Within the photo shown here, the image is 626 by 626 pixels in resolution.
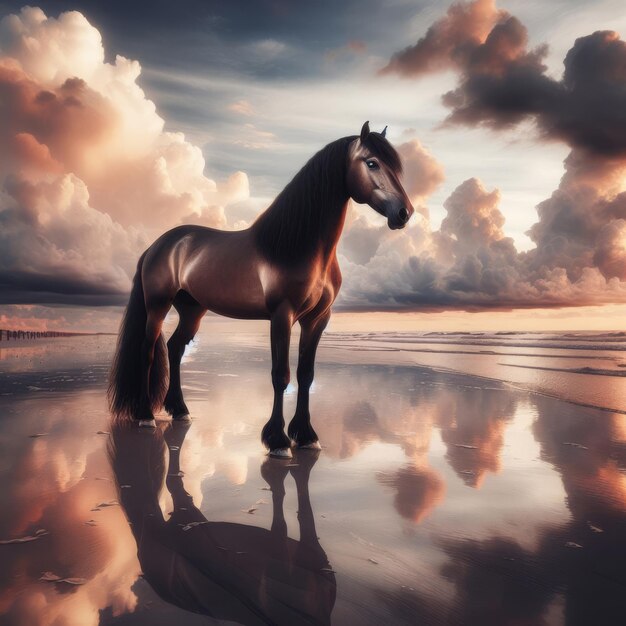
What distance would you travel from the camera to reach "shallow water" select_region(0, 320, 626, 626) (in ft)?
5.11

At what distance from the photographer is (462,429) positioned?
A: 4484mm

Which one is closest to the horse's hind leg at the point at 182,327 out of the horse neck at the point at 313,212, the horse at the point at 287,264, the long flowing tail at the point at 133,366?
the long flowing tail at the point at 133,366

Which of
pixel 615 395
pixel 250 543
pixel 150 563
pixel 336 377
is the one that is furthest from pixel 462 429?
pixel 336 377

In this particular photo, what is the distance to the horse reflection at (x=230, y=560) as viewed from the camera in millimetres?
1532

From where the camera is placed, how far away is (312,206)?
145 inches

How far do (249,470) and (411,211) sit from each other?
2.02 m

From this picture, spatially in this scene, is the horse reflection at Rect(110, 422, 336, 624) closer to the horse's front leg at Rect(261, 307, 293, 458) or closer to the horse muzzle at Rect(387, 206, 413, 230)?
the horse's front leg at Rect(261, 307, 293, 458)

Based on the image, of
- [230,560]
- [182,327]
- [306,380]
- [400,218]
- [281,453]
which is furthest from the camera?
[182,327]

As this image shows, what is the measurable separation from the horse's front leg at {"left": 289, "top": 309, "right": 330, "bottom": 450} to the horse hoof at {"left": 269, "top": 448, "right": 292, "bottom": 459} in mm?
275

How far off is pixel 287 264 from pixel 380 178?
35.5 inches

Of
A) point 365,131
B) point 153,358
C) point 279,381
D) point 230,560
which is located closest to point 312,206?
point 365,131

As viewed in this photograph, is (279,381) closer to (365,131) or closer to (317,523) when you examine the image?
(317,523)

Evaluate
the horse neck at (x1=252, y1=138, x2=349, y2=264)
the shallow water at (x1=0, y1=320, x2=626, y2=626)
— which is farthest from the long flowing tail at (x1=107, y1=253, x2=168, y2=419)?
the horse neck at (x1=252, y1=138, x2=349, y2=264)

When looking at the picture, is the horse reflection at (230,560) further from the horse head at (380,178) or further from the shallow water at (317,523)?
the horse head at (380,178)
